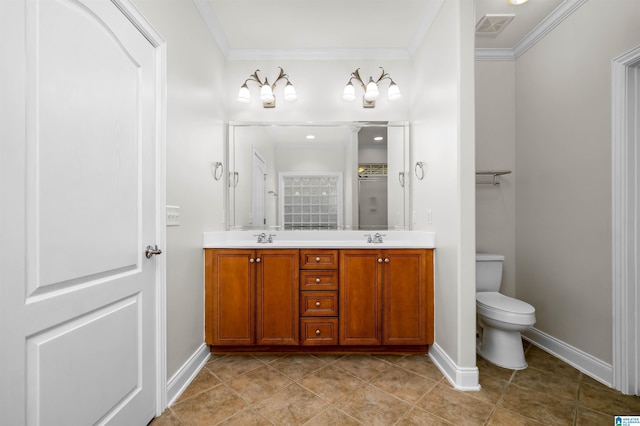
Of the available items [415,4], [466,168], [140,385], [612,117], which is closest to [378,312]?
[466,168]

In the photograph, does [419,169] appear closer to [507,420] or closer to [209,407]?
[507,420]

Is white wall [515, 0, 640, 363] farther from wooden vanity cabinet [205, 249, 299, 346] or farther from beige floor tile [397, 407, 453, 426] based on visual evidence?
wooden vanity cabinet [205, 249, 299, 346]

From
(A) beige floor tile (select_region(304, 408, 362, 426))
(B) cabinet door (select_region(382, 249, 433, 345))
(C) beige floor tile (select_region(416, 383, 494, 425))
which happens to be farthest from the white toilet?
(A) beige floor tile (select_region(304, 408, 362, 426))

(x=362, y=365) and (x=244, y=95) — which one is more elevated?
(x=244, y=95)

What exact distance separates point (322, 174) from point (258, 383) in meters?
1.73

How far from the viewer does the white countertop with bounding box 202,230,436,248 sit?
7.04 ft

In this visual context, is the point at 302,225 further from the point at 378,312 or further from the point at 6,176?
the point at 6,176

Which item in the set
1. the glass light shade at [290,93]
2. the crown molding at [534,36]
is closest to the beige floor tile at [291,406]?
the glass light shade at [290,93]

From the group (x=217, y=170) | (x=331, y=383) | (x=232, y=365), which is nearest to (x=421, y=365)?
→ (x=331, y=383)

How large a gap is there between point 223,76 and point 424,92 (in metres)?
1.74

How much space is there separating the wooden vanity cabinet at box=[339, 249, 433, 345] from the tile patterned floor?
7.9 inches

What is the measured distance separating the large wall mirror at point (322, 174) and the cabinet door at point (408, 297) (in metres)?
0.49

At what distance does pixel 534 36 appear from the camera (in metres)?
2.38

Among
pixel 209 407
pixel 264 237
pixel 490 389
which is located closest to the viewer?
pixel 209 407
